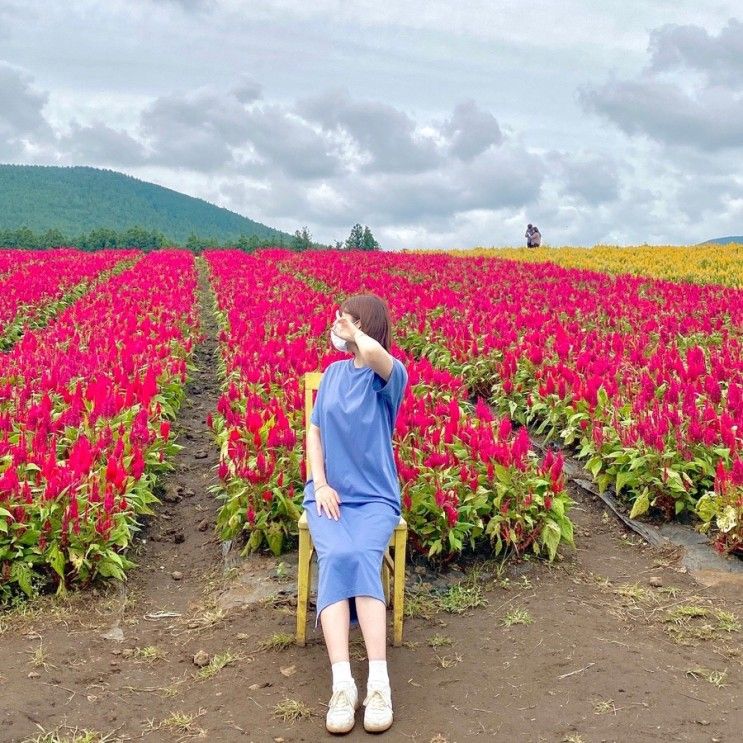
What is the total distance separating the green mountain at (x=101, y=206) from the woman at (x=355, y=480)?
158m

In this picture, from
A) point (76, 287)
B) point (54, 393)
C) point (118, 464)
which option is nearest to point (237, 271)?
point (76, 287)

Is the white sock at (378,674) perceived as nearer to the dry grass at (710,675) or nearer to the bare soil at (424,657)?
the bare soil at (424,657)

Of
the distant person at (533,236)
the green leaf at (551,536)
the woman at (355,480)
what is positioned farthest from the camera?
the distant person at (533,236)

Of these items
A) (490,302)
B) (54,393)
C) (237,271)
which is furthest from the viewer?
(237,271)

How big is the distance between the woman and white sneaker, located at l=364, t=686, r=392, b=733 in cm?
7

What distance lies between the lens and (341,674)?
3621 millimetres

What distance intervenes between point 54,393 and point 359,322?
160 inches

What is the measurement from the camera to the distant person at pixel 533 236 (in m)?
37.2

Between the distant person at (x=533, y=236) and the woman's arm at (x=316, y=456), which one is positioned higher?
the distant person at (x=533, y=236)

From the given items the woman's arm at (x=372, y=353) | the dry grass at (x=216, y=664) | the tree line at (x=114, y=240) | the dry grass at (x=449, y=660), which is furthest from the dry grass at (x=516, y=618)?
the tree line at (x=114, y=240)

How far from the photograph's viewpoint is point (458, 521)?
5098 mm

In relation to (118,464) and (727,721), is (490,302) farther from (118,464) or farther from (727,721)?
(727,721)

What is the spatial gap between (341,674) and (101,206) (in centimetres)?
18556

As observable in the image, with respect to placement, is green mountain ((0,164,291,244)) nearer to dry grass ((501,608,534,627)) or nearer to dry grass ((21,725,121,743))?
dry grass ((501,608,534,627))
